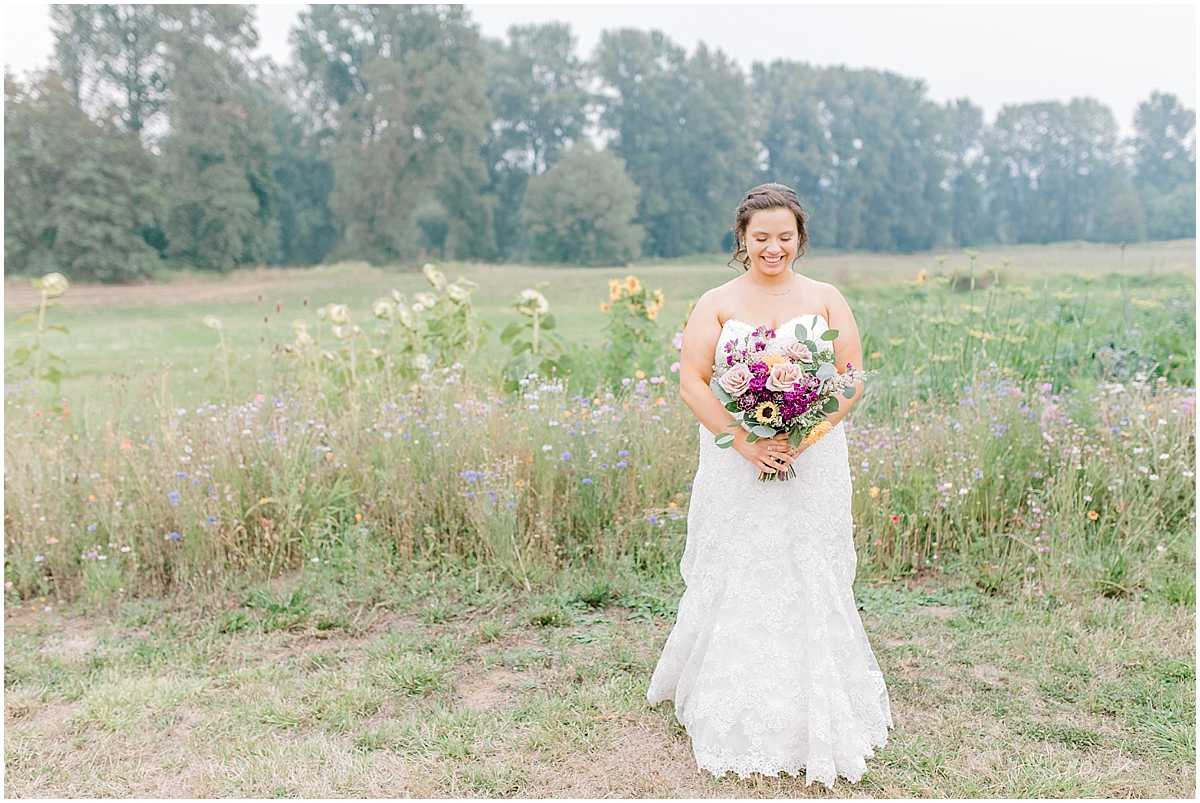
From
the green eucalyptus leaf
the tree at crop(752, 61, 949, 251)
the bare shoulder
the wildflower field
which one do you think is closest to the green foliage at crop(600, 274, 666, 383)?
the wildflower field

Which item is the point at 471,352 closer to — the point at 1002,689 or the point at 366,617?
the point at 366,617

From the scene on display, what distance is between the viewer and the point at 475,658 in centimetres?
344

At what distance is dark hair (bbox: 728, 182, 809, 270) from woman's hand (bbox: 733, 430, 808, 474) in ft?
1.90

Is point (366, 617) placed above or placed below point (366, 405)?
below

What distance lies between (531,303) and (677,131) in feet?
19.3

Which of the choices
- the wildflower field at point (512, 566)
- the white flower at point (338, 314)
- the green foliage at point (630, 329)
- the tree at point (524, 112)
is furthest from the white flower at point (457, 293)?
the tree at point (524, 112)

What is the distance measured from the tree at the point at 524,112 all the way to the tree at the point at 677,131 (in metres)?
0.45

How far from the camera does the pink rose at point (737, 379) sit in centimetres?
230

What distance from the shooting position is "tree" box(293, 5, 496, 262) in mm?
9992

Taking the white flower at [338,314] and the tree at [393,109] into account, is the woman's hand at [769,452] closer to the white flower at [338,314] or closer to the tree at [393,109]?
the white flower at [338,314]

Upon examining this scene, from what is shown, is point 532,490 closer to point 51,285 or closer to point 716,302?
point 716,302

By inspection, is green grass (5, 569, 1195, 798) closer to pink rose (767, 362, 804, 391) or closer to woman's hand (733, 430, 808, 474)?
woman's hand (733, 430, 808, 474)

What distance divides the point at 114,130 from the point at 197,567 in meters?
7.53

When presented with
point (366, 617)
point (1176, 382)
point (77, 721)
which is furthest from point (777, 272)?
point (1176, 382)
